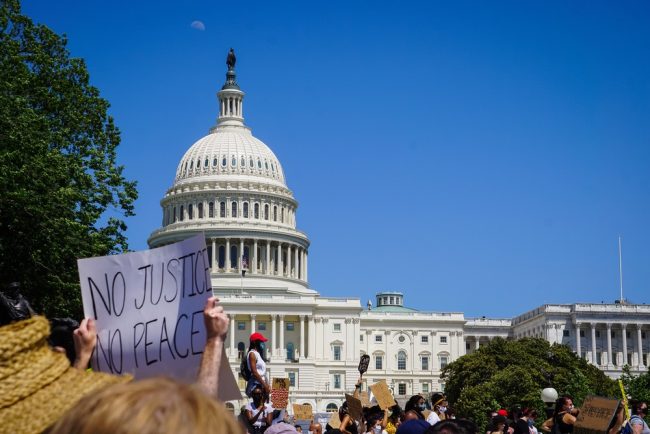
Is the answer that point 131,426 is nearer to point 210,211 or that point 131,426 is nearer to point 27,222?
point 27,222

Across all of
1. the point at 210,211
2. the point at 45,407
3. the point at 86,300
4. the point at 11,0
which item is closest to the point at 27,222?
the point at 11,0

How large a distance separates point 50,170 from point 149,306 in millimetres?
30723

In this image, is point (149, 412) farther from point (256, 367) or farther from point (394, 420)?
point (394, 420)

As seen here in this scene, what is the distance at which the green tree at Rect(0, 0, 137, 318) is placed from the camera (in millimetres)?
35562

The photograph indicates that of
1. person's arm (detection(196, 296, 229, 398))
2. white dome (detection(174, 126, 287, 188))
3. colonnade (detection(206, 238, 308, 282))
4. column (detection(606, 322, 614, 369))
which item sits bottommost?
person's arm (detection(196, 296, 229, 398))

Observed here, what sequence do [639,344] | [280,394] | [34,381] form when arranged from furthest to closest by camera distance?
[639,344], [280,394], [34,381]

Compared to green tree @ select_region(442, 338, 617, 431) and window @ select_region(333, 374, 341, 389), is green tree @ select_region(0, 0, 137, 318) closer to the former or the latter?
green tree @ select_region(442, 338, 617, 431)

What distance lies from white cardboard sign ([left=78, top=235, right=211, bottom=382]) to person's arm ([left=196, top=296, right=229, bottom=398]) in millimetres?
884

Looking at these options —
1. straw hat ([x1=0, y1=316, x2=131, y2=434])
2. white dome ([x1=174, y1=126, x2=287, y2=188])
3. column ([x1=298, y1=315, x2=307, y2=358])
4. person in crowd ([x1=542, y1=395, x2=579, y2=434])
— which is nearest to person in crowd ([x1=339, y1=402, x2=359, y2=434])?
person in crowd ([x1=542, y1=395, x2=579, y2=434])

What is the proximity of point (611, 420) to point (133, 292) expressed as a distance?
6137mm

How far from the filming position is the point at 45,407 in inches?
136

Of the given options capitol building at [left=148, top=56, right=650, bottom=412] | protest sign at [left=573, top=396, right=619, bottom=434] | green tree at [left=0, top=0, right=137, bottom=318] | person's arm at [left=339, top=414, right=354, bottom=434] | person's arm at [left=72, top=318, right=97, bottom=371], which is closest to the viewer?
person's arm at [left=72, top=318, right=97, bottom=371]

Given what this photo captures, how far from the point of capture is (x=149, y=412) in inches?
109

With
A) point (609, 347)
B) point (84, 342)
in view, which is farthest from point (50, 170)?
point (609, 347)
